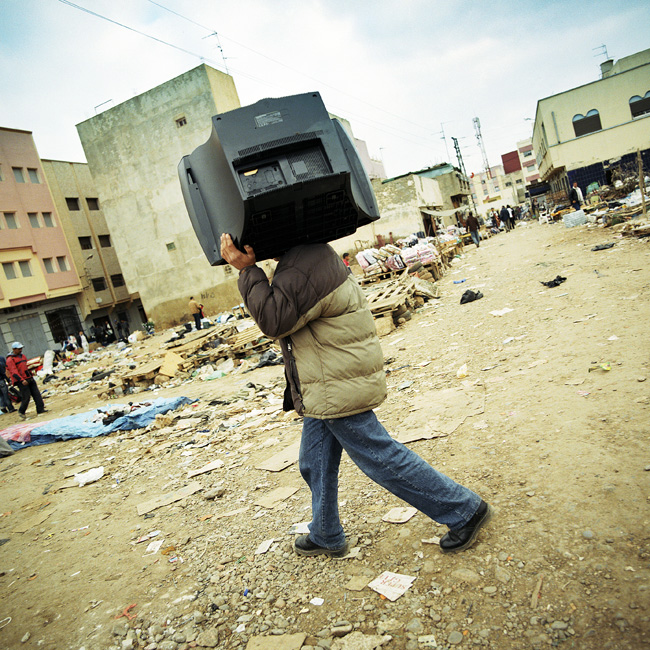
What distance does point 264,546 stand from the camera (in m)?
2.45

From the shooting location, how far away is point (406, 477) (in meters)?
1.86

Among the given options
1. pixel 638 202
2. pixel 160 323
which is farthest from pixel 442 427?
pixel 160 323

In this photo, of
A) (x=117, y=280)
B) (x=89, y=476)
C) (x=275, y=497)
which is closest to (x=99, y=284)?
(x=117, y=280)

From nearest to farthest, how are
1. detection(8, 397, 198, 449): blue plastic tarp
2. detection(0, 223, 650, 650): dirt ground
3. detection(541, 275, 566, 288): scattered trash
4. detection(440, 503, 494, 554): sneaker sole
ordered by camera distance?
detection(0, 223, 650, 650): dirt ground < detection(440, 503, 494, 554): sneaker sole < detection(8, 397, 198, 449): blue plastic tarp < detection(541, 275, 566, 288): scattered trash

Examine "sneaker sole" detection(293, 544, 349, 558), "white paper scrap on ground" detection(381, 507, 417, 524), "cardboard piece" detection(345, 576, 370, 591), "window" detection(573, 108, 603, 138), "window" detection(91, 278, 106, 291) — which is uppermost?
"window" detection(573, 108, 603, 138)

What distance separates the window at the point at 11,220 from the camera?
2389 cm

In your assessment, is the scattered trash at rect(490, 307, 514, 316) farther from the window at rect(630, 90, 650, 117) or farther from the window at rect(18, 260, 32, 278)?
the window at rect(630, 90, 650, 117)

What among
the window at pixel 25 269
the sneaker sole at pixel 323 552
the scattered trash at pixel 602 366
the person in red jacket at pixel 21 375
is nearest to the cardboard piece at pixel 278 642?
the sneaker sole at pixel 323 552

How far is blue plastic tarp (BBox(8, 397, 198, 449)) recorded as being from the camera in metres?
6.22

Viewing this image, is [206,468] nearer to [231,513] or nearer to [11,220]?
[231,513]

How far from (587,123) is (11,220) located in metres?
35.1

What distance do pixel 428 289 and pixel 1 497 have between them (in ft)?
27.3

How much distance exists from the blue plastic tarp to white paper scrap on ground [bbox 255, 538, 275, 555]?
4277 millimetres

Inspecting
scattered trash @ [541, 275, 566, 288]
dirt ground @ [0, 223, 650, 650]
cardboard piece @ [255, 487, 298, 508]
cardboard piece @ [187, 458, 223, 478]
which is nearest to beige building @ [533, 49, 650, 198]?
scattered trash @ [541, 275, 566, 288]
